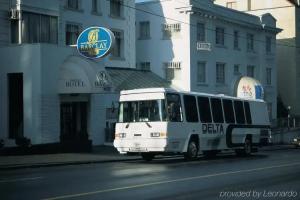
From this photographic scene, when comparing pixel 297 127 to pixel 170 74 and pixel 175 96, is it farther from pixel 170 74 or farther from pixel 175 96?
pixel 175 96

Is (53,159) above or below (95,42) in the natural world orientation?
below

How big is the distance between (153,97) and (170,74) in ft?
73.8

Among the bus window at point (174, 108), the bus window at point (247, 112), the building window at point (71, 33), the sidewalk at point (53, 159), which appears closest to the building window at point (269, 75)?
the building window at point (71, 33)

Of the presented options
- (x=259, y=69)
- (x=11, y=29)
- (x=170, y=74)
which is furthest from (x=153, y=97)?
(x=259, y=69)

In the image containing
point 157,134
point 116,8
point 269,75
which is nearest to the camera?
point 157,134

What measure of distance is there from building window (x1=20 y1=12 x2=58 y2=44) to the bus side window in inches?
415

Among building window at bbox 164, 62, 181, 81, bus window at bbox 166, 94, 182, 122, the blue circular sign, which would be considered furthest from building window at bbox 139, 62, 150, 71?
bus window at bbox 166, 94, 182, 122

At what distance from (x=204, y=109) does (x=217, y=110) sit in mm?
1147

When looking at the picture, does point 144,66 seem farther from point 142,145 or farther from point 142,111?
point 142,145

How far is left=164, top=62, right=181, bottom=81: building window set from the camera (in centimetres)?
4538

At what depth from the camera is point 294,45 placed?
60.6 meters

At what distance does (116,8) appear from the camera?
131ft

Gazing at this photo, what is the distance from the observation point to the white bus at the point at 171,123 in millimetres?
23406

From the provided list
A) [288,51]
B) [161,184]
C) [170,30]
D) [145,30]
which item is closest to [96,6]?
[170,30]
